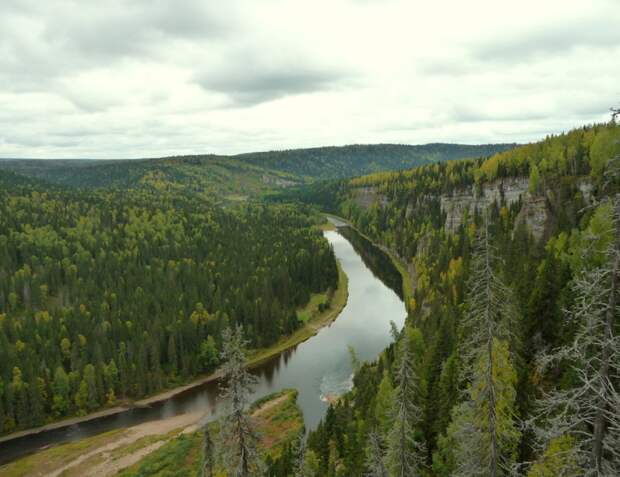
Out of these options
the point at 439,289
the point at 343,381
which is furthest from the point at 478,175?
the point at 343,381

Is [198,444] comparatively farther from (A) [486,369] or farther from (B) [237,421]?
(A) [486,369]

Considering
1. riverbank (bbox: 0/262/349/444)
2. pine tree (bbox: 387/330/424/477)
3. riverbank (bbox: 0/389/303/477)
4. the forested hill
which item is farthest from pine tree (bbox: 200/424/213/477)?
riverbank (bbox: 0/262/349/444)

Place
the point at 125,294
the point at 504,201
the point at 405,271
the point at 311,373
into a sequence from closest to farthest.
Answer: the point at 311,373 < the point at 125,294 < the point at 504,201 < the point at 405,271

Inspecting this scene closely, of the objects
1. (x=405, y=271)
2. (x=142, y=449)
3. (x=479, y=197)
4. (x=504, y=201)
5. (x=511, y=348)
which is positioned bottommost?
(x=142, y=449)

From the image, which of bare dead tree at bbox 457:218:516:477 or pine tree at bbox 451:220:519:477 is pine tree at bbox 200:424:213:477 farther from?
bare dead tree at bbox 457:218:516:477

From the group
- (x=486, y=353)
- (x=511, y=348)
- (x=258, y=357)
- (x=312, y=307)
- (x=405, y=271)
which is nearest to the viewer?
(x=486, y=353)

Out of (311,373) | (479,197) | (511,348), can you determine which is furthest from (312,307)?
(511,348)

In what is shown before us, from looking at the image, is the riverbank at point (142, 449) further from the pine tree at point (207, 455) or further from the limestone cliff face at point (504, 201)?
the limestone cliff face at point (504, 201)

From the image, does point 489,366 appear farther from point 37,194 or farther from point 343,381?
point 37,194
